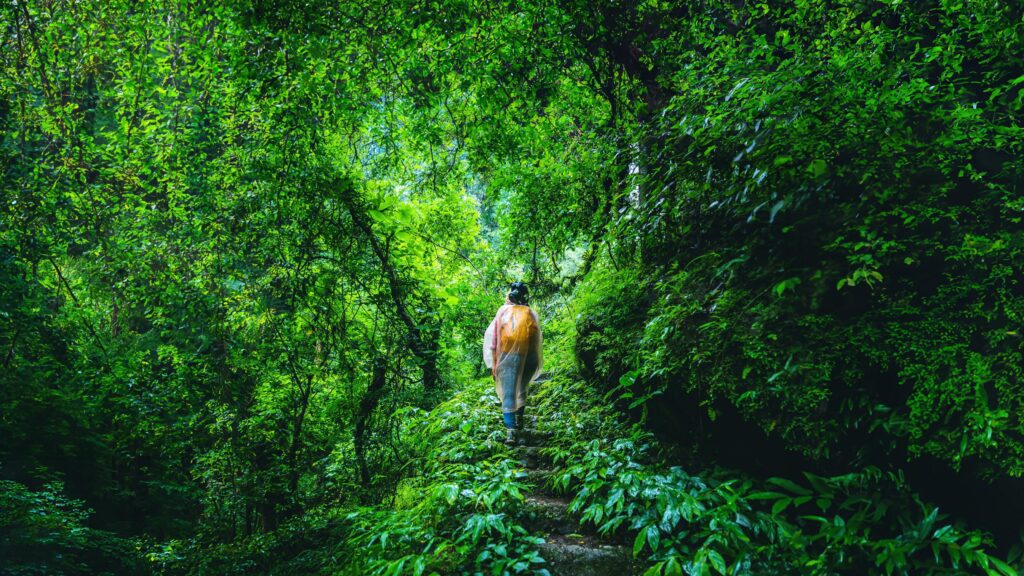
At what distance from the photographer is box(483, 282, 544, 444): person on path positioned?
629 centimetres

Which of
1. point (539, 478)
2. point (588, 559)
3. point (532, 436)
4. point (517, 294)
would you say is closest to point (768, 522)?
point (588, 559)

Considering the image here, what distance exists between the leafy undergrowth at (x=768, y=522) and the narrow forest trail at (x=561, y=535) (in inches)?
→ 5.3

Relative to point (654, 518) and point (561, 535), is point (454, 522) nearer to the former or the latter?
point (561, 535)

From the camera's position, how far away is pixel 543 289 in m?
9.84

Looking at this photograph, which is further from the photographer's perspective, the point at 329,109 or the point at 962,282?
the point at 329,109

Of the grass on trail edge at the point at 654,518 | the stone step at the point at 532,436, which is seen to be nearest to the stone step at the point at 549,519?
the grass on trail edge at the point at 654,518

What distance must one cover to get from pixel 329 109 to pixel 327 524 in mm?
4749

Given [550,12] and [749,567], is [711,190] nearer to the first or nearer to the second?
[749,567]

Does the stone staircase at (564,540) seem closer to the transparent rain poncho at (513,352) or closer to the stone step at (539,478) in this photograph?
the stone step at (539,478)

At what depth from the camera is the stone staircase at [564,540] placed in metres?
3.52

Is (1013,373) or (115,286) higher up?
(115,286)

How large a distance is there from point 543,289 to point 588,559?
655 centimetres

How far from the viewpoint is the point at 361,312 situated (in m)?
7.07

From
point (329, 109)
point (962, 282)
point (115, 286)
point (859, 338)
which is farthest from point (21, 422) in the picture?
point (962, 282)
